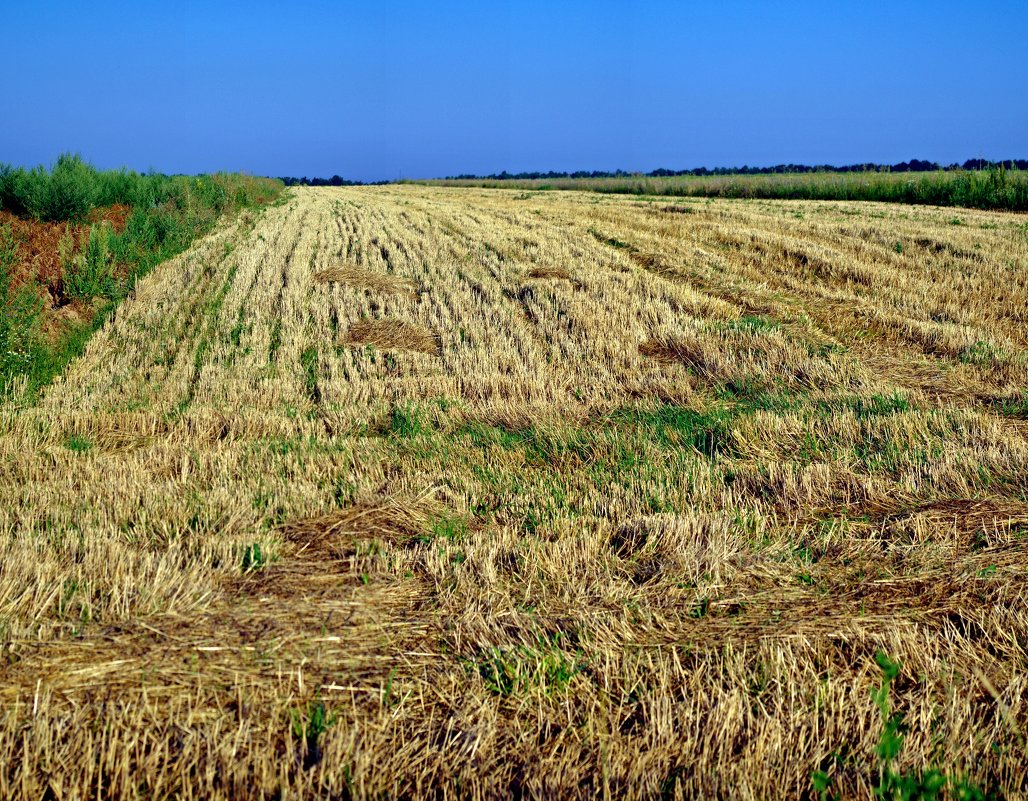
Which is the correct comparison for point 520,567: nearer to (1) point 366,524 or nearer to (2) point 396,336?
(1) point 366,524

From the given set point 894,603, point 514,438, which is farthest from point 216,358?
point 894,603

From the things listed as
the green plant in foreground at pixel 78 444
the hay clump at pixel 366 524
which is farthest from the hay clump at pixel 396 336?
the hay clump at pixel 366 524

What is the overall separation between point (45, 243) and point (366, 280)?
7.44 meters

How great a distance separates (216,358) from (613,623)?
678 cm

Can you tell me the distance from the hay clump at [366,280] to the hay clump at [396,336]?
2.60m

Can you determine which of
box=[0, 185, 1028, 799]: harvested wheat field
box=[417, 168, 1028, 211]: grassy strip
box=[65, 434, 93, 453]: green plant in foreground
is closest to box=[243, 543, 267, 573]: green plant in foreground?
box=[0, 185, 1028, 799]: harvested wheat field

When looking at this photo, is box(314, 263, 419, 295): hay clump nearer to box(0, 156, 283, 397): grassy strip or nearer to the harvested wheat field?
box(0, 156, 283, 397): grassy strip

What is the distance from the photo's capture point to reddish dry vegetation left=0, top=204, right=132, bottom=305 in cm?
1238

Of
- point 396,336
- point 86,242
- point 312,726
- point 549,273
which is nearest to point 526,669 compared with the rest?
point 312,726

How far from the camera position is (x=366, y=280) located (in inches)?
539

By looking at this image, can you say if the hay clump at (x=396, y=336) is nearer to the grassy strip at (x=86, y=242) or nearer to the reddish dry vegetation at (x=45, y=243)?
the grassy strip at (x=86, y=242)

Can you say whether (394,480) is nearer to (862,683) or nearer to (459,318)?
(862,683)

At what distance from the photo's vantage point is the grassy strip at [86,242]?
8188 millimetres

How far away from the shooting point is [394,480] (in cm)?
518
